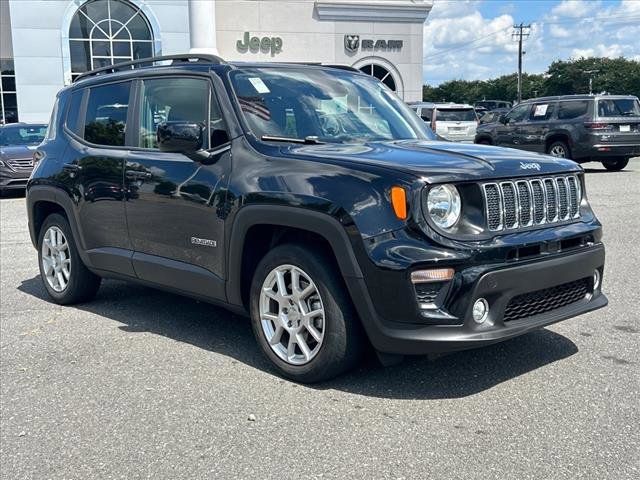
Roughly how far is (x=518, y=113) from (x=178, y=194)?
1637cm

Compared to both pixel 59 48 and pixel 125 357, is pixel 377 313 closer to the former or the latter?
pixel 125 357

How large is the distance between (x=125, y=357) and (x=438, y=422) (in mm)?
2279

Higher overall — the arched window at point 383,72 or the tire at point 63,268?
the arched window at point 383,72

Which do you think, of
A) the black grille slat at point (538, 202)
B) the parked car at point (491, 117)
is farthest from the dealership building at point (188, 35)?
the black grille slat at point (538, 202)

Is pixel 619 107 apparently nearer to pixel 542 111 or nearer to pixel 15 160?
pixel 542 111

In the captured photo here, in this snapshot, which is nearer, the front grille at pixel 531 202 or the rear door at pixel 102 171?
the front grille at pixel 531 202

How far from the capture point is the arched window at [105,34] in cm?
3105

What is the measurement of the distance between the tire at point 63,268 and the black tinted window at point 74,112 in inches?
31.0

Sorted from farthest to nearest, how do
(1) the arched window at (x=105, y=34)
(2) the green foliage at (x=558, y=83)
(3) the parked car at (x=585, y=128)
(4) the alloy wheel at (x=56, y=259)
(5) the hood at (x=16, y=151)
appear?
(2) the green foliage at (x=558, y=83)
(1) the arched window at (x=105, y=34)
(3) the parked car at (x=585, y=128)
(5) the hood at (x=16, y=151)
(4) the alloy wheel at (x=56, y=259)

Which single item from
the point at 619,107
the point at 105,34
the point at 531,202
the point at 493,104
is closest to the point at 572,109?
the point at 619,107

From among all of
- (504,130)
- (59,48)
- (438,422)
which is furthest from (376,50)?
(438,422)

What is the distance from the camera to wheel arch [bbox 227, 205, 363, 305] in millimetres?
3982

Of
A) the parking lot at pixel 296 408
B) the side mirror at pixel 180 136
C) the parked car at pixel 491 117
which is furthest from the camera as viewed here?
the parked car at pixel 491 117

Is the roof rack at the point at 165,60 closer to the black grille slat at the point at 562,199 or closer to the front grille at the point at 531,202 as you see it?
the front grille at the point at 531,202
